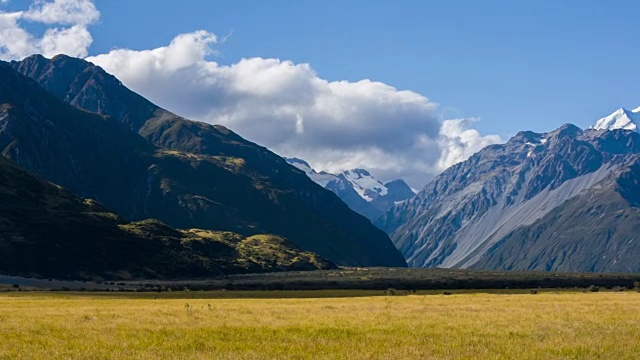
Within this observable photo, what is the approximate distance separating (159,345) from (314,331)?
11.1 metres

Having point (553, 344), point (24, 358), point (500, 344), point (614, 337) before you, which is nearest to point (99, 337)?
point (24, 358)

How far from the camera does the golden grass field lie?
3888 centimetres

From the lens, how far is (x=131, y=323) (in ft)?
176

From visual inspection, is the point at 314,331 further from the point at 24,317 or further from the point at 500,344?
the point at 24,317

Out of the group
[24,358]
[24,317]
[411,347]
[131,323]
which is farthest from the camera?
[24,317]

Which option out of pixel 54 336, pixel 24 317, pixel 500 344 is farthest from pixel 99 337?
pixel 500 344

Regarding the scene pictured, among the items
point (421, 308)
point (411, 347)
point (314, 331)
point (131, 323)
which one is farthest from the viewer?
point (421, 308)

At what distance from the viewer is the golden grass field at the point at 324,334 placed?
3888 centimetres

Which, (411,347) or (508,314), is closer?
(411,347)

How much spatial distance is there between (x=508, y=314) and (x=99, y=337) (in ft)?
112

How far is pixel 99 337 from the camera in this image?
146 feet

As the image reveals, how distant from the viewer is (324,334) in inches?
1874

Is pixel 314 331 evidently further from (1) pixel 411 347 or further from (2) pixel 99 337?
(2) pixel 99 337

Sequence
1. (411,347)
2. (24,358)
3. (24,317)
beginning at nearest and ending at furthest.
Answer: (24,358) < (411,347) < (24,317)
